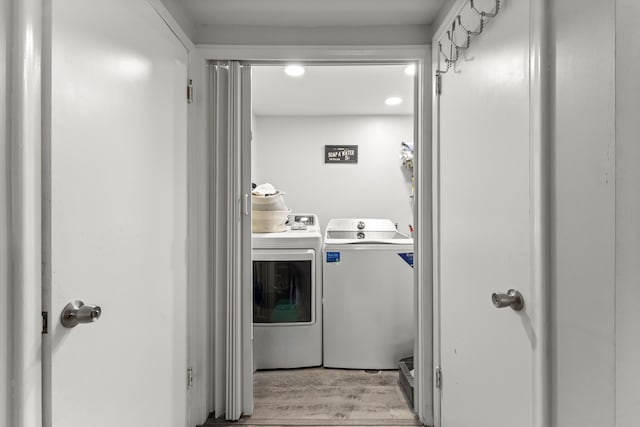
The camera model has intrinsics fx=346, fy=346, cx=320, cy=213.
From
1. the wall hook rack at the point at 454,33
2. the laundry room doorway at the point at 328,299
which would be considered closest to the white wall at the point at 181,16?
the laundry room doorway at the point at 328,299

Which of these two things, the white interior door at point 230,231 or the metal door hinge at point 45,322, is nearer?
the metal door hinge at point 45,322

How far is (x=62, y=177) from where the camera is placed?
87cm

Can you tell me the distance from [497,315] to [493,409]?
32 cm

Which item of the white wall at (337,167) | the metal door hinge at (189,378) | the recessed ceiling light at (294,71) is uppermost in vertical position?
the recessed ceiling light at (294,71)

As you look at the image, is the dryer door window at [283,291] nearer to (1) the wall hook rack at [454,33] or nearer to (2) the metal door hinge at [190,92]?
(2) the metal door hinge at [190,92]

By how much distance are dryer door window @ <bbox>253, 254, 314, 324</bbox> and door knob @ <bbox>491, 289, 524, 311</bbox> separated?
159cm

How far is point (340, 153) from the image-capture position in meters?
3.52

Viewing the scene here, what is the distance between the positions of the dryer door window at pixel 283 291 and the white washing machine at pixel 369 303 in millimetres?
153

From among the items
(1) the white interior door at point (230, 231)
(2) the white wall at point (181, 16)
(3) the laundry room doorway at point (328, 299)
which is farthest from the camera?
(3) the laundry room doorway at point (328, 299)

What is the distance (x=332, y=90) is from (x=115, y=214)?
211 cm
